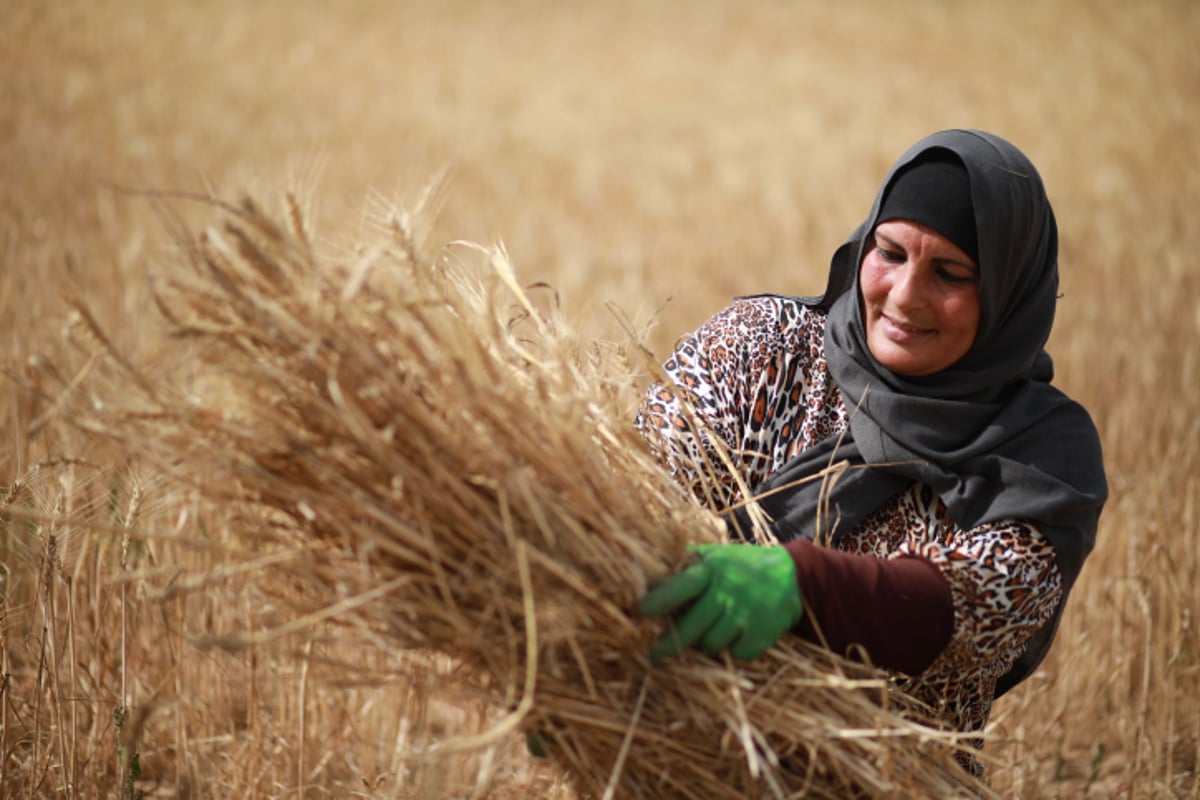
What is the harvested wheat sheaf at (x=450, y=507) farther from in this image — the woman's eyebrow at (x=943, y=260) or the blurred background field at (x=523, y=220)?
the woman's eyebrow at (x=943, y=260)

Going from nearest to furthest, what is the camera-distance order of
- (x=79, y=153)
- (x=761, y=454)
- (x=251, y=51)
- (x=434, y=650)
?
(x=434, y=650), (x=761, y=454), (x=79, y=153), (x=251, y=51)

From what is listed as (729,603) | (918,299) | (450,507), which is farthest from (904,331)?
(450,507)

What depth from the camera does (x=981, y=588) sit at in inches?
63.0

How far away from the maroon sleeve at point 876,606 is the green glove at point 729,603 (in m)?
0.04

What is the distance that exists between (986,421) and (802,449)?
0.30 metres

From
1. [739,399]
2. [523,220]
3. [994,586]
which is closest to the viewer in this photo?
[994,586]

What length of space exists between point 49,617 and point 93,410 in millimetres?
807

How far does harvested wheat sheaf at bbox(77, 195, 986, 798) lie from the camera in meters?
1.30

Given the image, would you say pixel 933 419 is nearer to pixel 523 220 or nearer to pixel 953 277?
pixel 953 277

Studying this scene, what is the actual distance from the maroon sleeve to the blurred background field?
28cm

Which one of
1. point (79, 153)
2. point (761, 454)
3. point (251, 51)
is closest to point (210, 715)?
point (761, 454)

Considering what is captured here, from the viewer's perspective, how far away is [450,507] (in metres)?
1.33

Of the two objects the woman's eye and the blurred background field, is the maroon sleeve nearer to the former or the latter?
the blurred background field

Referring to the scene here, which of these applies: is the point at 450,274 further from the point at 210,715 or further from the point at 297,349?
the point at 210,715
